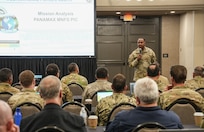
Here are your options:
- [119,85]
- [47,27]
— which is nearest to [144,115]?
[119,85]

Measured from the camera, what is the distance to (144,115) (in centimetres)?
308

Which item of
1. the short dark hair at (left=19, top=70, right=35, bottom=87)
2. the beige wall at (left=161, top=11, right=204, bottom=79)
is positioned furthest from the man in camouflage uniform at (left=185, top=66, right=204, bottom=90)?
the beige wall at (left=161, top=11, right=204, bottom=79)

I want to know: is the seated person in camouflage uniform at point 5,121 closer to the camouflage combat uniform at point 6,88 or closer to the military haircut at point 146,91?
the military haircut at point 146,91

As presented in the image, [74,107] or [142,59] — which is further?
[142,59]

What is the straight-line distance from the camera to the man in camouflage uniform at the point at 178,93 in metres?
4.41

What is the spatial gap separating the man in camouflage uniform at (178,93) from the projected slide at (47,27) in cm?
529

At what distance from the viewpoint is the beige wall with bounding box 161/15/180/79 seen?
12914 millimetres

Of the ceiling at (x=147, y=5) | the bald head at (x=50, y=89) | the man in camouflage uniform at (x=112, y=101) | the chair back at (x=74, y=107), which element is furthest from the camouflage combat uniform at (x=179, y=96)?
the ceiling at (x=147, y=5)

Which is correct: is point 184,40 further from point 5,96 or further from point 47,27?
point 5,96

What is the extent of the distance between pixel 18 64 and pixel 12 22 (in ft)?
3.66

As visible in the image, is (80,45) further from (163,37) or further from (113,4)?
(163,37)

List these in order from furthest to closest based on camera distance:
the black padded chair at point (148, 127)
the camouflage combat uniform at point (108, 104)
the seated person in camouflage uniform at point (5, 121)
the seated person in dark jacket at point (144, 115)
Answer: the camouflage combat uniform at point (108, 104) < the seated person in dark jacket at point (144, 115) < the black padded chair at point (148, 127) < the seated person in camouflage uniform at point (5, 121)

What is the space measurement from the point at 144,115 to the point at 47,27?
711 centimetres

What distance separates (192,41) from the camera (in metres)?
11.3
